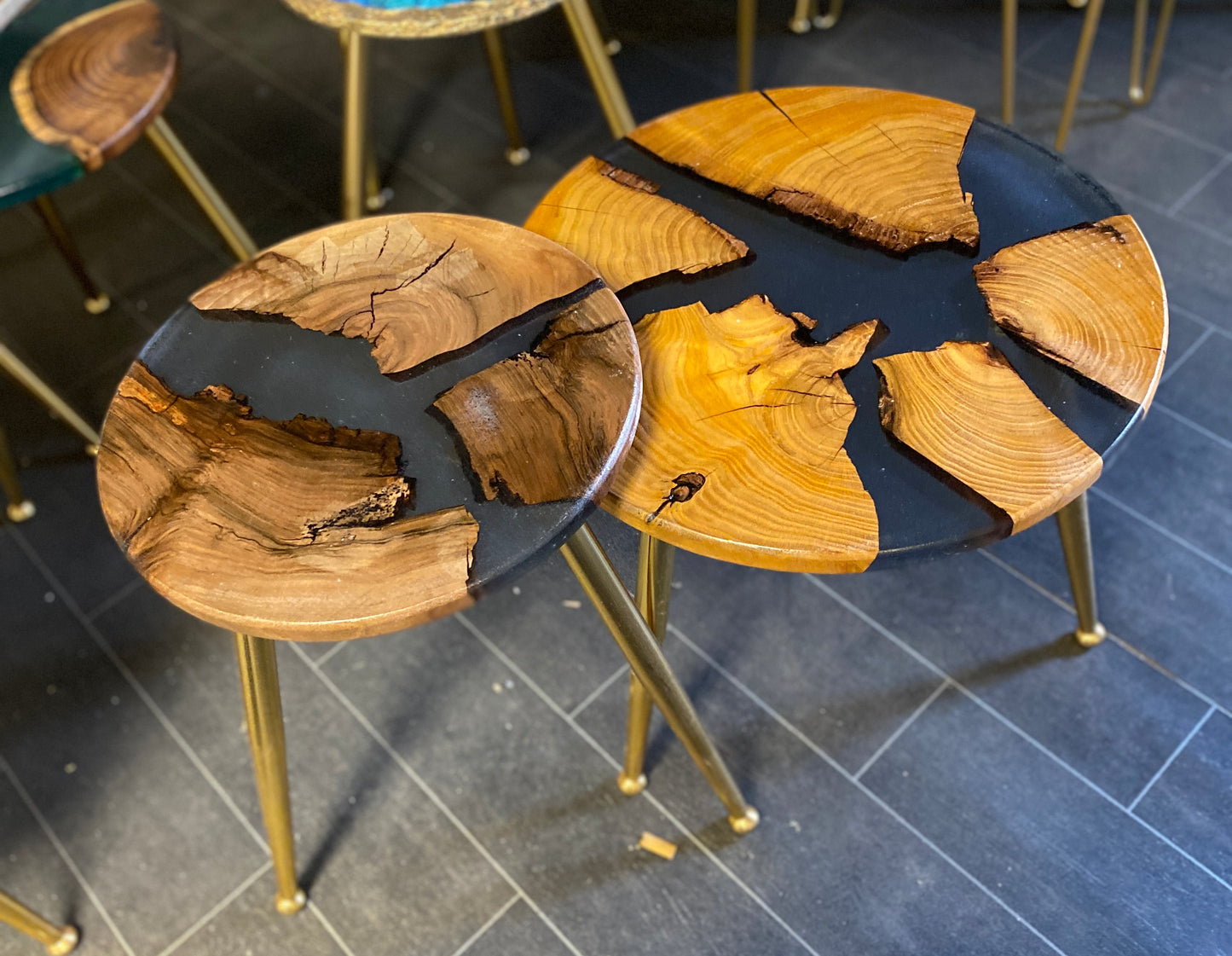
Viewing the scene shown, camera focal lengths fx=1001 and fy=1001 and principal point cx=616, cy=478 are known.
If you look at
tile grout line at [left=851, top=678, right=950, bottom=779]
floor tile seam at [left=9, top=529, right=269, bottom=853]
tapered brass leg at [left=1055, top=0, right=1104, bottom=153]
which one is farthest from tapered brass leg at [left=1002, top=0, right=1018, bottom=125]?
floor tile seam at [left=9, top=529, right=269, bottom=853]

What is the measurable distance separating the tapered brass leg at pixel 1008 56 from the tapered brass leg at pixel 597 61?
0.51 meters

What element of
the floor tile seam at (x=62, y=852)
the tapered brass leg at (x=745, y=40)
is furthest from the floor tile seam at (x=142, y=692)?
the tapered brass leg at (x=745, y=40)

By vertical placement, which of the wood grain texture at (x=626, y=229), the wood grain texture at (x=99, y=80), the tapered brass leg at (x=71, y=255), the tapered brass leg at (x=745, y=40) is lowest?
the tapered brass leg at (x=71, y=255)

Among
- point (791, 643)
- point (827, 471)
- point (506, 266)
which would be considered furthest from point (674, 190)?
point (791, 643)

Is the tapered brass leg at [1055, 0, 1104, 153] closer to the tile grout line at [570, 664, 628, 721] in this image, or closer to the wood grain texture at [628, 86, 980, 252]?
the wood grain texture at [628, 86, 980, 252]

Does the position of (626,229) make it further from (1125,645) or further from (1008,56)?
(1008,56)

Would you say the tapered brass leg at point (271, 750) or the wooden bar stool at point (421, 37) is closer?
the tapered brass leg at point (271, 750)

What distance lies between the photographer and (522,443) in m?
0.59

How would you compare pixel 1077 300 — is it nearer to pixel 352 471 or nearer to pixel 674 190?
pixel 674 190

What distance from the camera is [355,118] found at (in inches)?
50.7

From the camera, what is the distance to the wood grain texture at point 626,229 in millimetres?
721

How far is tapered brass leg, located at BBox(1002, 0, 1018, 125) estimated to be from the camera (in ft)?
4.45

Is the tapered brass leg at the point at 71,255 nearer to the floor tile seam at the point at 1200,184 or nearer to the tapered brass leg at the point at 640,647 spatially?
the tapered brass leg at the point at 640,647

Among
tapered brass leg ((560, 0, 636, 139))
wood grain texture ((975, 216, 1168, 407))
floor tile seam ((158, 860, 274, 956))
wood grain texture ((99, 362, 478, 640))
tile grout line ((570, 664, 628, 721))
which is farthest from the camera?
tapered brass leg ((560, 0, 636, 139))
